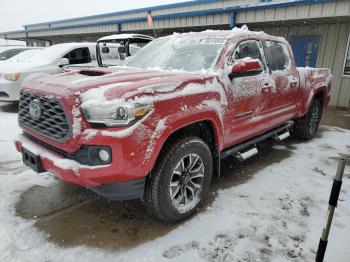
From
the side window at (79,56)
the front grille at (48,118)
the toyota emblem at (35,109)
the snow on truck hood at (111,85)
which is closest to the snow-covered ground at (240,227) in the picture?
the front grille at (48,118)

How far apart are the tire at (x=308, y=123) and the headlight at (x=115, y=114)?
431 centimetres

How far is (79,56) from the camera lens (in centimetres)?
866

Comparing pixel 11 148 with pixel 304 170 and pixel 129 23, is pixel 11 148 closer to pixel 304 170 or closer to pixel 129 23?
pixel 304 170

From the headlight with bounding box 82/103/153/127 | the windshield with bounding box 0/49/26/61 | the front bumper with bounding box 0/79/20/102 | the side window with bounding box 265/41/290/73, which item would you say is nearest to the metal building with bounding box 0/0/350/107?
the side window with bounding box 265/41/290/73

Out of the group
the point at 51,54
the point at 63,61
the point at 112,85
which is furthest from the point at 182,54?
the point at 51,54

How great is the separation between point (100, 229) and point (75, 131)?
1053 mm

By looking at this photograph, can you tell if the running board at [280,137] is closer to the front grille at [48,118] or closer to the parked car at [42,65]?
the front grille at [48,118]

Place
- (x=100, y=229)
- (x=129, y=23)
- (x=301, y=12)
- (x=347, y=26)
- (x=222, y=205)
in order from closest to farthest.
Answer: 1. (x=100, y=229)
2. (x=222, y=205)
3. (x=301, y=12)
4. (x=347, y=26)
5. (x=129, y=23)

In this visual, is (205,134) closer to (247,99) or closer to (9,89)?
(247,99)

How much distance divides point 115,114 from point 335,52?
9330mm

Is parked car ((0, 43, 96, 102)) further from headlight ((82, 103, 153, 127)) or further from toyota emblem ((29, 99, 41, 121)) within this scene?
headlight ((82, 103, 153, 127))

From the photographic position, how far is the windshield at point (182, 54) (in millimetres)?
3561

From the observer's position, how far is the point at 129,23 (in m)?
13.9

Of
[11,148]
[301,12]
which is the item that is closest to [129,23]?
[301,12]
